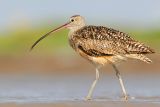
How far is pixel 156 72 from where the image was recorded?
2186 centimetres

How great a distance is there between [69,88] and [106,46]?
7.60 ft

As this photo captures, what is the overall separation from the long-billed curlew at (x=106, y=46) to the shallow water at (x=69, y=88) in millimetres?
496

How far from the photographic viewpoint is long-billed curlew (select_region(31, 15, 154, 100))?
15539 millimetres

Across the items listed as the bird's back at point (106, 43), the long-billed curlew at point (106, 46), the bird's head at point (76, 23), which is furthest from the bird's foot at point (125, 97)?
the bird's head at point (76, 23)

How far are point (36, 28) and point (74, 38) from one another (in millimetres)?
12279

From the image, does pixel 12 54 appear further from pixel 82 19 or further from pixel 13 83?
pixel 82 19

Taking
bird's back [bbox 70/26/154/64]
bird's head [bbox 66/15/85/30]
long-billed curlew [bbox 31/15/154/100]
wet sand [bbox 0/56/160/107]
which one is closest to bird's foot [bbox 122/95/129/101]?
long-billed curlew [bbox 31/15/154/100]

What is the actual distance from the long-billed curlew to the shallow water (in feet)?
1.63

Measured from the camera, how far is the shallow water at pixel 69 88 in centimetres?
1527

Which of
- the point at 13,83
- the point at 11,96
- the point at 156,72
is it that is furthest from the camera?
the point at 156,72

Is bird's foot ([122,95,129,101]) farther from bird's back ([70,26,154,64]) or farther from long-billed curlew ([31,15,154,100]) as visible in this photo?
bird's back ([70,26,154,64])

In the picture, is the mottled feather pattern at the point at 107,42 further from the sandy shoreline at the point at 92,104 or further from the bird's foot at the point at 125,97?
the sandy shoreline at the point at 92,104

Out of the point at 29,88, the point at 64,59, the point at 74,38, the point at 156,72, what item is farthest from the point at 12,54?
the point at 74,38

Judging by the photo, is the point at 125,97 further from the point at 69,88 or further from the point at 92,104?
the point at 69,88
